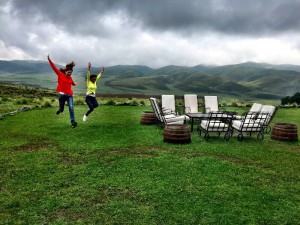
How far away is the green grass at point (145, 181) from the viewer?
18.7 feet

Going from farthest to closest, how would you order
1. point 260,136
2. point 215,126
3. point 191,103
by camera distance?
point 191,103, point 260,136, point 215,126

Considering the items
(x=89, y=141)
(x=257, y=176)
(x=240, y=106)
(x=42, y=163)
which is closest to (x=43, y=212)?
(x=42, y=163)

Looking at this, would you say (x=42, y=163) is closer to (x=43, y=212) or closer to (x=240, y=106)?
(x=43, y=212)

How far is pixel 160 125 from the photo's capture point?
15781 millimetres

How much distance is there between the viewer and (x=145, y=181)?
24.0 ft

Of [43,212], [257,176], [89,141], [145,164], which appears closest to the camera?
[43,212]

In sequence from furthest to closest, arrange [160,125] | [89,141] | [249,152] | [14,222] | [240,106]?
[240,106], [160,125], [89,141], [249,152], [14,222]

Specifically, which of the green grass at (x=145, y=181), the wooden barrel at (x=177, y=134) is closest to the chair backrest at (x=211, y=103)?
the green grass at (x=145, y=181)

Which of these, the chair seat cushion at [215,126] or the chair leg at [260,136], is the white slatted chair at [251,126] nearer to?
the chair leg at [260,136]

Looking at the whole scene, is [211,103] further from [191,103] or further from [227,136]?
[227,136]

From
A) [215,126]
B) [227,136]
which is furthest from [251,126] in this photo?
[215,126]

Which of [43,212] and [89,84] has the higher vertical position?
[89,84]

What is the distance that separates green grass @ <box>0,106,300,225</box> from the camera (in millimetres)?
5691

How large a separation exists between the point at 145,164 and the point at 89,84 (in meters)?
6.75
